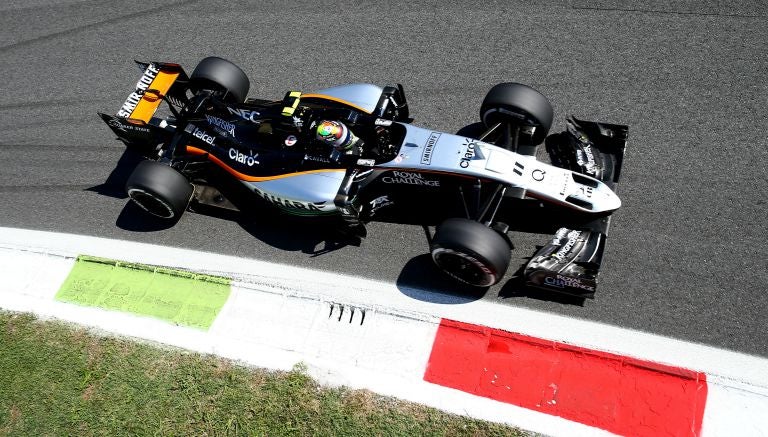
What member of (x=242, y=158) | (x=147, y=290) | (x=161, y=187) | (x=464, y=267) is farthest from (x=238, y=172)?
(x=464, y=267)

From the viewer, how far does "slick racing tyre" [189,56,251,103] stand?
8.06 metres

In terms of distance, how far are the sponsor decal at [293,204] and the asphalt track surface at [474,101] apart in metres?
0.51

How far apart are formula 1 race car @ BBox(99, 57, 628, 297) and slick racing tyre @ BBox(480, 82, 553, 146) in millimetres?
16

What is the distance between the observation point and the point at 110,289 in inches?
297

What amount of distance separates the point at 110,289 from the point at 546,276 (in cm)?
526

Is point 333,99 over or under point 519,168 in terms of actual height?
over

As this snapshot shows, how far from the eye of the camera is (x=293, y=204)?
7066mm

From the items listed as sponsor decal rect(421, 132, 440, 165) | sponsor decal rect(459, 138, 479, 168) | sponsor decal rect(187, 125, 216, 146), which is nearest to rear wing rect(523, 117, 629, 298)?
sponsor decal rect(459, 138, 479, 168)

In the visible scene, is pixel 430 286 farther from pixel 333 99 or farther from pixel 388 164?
pixel 333 99

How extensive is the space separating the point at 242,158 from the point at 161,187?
1.02 m

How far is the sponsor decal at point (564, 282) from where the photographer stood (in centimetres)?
605

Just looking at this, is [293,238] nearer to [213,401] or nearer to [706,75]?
[213,401]

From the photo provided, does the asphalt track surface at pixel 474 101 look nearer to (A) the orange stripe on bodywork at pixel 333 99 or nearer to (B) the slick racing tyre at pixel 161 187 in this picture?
(B) the slick racing tyre at pixel 161 187

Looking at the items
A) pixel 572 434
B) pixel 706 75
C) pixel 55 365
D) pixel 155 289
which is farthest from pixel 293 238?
pixel 706 75
